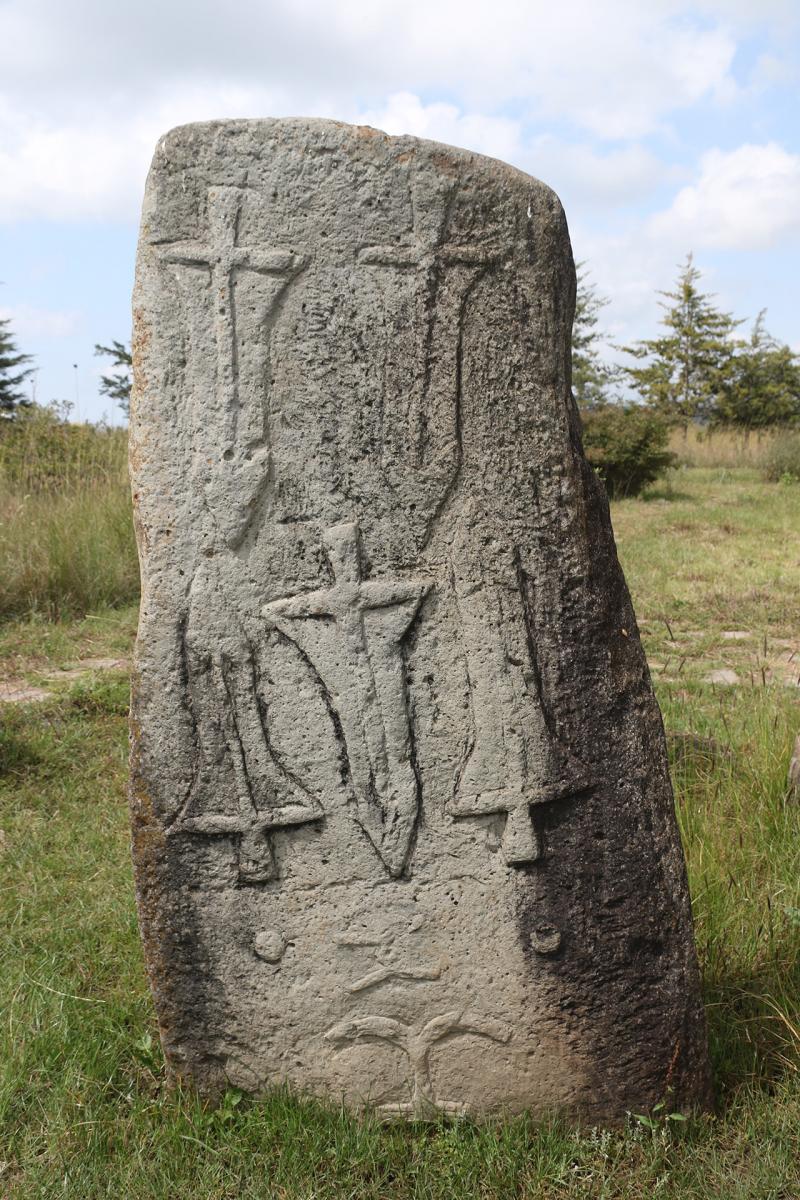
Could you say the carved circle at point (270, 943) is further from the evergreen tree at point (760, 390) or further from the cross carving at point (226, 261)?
the evergreen tree at point (760, 390)

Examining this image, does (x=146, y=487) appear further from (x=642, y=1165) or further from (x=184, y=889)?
(x=642, y=1165)

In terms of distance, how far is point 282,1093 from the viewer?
2121mm

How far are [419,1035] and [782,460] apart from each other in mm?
12508

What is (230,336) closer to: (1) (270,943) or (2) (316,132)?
(2) (316,132)

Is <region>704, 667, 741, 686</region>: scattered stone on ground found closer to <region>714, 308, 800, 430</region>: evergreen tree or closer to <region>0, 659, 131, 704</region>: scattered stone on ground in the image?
<region>0, 659, 131, 704</region>: scattered stone on ground

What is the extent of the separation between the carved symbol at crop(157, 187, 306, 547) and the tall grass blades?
4436 mm

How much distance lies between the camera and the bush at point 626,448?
1139 cm

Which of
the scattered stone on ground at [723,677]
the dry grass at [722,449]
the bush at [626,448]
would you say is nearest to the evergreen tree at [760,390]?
the dry grass at [722,449]

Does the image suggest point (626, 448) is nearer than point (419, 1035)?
No

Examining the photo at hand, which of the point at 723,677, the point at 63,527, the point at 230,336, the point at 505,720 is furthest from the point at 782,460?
the point at 230,336

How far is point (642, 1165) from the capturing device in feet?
6.57

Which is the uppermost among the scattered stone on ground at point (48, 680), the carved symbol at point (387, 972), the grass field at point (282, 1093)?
the scattered stone on ground at point (48, 680)

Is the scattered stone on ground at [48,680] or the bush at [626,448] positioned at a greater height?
the bush at [626,448]

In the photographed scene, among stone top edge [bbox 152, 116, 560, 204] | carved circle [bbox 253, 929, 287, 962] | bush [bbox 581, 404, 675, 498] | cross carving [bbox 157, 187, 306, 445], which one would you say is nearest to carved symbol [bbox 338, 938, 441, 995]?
carved circle [bbox 253, 929, 287, 962]
